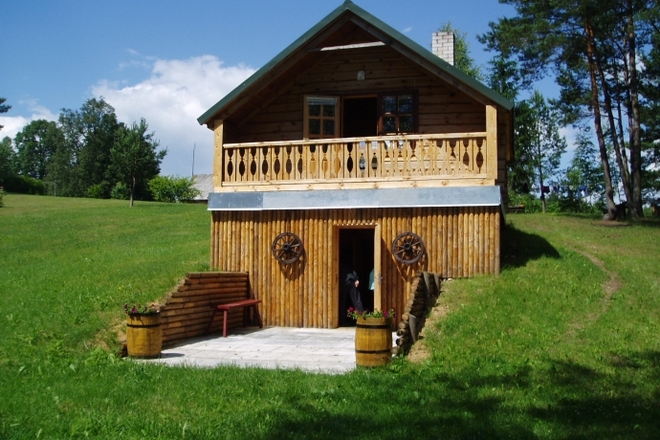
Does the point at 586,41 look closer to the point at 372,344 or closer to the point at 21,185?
the point at 372,344

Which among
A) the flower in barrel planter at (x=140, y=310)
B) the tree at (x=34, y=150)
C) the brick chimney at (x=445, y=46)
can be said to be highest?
the tree at (x=34, y=150)

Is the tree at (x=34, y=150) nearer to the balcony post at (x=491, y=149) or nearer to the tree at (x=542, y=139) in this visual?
the tree at (x=542, y=139)

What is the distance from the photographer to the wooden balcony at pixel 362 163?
13516mm

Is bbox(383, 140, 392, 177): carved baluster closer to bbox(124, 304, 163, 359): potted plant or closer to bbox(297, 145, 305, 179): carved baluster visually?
bbox(297, 145, 305, 179): carved baluster

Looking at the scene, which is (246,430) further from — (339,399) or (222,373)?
(222,373)

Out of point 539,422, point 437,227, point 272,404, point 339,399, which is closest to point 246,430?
point 272,404

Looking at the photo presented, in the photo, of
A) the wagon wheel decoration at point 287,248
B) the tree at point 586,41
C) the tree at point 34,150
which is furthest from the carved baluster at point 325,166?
the tree at point 34,150

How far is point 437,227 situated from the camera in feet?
44.0

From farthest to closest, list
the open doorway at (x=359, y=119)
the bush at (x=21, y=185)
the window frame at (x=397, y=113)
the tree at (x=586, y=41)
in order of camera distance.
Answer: the bush at (x=21, y=185)
the tree at (x=586, y=41)
the open doorway at (x=359, y=119)
the window frame at (x=397, y=113)

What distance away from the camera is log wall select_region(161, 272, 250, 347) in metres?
12.0

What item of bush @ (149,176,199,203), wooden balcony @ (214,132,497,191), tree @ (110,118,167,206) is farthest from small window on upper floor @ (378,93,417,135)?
bush @ (149,176,199,203)

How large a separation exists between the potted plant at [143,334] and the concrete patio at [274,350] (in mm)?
222

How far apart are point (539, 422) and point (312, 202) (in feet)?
26.2

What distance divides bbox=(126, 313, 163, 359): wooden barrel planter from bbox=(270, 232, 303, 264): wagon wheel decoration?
4169mm
